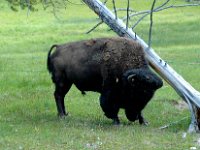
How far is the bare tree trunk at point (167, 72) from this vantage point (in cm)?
1145

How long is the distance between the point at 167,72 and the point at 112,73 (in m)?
Answer: 1.02

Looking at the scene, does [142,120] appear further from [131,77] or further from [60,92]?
[60,92]

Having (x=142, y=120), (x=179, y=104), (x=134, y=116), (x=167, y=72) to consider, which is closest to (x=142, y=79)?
(x=167, y=72)

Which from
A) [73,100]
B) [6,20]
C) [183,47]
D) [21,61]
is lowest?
[6,20]

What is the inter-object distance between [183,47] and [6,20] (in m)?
18.9

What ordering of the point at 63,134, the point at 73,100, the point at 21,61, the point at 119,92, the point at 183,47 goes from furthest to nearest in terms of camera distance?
the point at 183,47
the point at 21,61
the point at 73,100
the point at 119,92
the point at 63,134

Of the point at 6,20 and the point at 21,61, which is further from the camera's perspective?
the point at 6,20

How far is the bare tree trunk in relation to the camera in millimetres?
11445

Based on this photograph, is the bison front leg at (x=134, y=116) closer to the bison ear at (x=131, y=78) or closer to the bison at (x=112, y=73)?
the bison at (x=112, y=73)

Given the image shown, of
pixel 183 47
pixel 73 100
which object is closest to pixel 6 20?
pixel 183 47

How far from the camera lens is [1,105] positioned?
13.9 m

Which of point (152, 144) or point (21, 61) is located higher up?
point (152, 144)

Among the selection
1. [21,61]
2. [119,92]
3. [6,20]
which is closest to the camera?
[119,92]

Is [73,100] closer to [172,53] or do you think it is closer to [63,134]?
[63,134]
